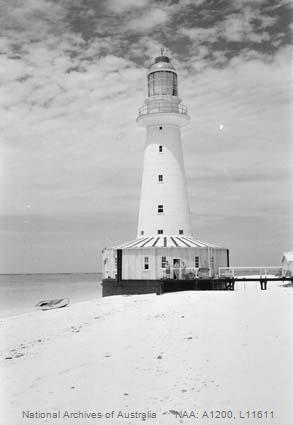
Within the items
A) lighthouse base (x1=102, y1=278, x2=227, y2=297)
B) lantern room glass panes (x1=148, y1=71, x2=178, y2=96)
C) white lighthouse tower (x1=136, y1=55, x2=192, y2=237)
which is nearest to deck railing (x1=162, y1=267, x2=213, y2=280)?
lighthouse base (x1=102, y1=278, x2=227, y2=297)

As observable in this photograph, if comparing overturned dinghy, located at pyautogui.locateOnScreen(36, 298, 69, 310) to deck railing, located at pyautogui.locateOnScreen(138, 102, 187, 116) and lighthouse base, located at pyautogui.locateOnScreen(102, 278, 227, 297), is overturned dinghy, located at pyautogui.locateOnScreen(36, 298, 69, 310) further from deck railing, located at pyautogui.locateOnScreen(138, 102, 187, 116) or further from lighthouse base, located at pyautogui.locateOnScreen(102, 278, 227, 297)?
deck railing, located at pyautogui.locateOnScreen(138, 102, 187, 116)

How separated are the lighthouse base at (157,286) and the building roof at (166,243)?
2.09 m

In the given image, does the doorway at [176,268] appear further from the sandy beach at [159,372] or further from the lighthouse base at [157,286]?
the sandy beach at [159,372]

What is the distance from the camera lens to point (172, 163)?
98.9ft

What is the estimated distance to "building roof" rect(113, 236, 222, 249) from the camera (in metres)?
27.7

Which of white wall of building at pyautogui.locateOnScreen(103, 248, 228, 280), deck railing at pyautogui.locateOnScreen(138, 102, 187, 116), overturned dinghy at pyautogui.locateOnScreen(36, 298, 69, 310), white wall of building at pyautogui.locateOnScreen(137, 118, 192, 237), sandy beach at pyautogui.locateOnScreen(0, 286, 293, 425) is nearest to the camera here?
sandy beach at pyautogui.locateOnScreen(0, 286, 293, 425)

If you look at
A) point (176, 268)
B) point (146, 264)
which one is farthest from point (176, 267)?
point (146, 264)

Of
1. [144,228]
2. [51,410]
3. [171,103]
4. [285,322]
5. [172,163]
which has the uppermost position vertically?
[171,103]

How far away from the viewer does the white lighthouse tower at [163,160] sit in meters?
29.7

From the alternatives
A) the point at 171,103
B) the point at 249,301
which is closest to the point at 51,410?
the point at 249,301

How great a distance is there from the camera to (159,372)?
8094 mm

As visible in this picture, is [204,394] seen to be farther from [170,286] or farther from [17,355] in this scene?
[170,286]

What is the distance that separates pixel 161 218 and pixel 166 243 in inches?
89.6

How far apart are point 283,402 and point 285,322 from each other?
4643 mm
